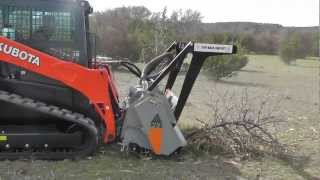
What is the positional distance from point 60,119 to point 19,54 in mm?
965

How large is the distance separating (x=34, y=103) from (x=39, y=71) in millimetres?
399

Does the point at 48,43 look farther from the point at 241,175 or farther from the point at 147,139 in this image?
the point at 241,175

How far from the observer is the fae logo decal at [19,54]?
6.61m

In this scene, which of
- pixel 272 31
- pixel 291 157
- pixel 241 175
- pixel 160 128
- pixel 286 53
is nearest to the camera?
pixel 241 175

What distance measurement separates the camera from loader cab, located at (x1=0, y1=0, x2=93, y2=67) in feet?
22.5

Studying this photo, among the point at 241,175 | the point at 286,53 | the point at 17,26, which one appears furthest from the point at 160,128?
the point at 286,53

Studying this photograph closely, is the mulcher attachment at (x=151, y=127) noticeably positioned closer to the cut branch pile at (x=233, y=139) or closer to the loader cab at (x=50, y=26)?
the cut branch pile at (x=233, y=139)

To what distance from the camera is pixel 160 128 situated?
6.94 m

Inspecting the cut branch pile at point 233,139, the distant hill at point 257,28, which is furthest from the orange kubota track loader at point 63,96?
the distant hill at point 257,28

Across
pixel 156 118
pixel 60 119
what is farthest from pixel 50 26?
pixel 156 118

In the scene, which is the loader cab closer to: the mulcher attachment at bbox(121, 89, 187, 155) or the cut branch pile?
the mulcher attachment at bbox(121, 89, 187, 155)

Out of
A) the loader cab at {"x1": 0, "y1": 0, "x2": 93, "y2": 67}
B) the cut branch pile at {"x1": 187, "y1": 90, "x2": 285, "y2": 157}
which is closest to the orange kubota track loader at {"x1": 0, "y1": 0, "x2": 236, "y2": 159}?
the loader cab at {"x1": 0, "y1": 0, "x2": 93, "y2": 67}

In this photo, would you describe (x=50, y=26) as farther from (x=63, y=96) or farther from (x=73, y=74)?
(x=63, y=96)

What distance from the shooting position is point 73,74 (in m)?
6.76
